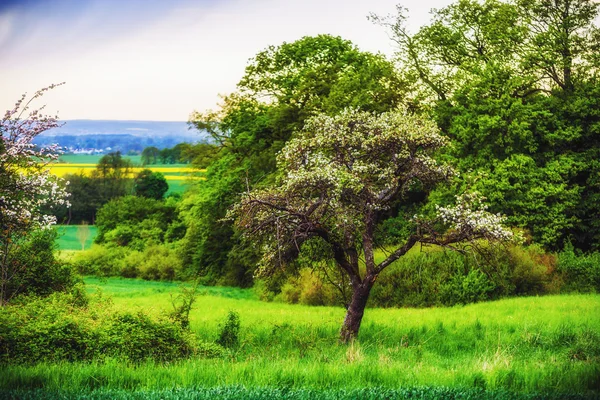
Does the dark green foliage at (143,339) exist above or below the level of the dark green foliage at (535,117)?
below

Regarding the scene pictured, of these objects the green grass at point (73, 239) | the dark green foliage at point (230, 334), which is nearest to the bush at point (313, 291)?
the dark green foliage at point (230, 334)

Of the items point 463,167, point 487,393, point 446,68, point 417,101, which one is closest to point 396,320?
point 487,393

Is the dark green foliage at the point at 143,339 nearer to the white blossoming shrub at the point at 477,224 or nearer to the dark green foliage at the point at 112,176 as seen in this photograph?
the white blossoming shrub at the point at 477,224

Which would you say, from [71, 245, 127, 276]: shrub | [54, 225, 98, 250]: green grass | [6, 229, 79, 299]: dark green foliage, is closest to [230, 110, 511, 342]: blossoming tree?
[6, 229, 79, 299]: dark green foliage

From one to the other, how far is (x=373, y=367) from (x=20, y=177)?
10.8m

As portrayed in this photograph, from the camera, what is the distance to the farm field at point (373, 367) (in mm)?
11320

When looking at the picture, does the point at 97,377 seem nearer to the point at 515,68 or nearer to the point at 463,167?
the point at 463,167

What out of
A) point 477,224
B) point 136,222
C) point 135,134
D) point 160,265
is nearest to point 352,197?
point 477,224

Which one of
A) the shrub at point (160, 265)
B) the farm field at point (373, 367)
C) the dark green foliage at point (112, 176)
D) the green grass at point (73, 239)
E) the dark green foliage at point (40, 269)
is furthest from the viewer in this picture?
the dark green foliage at point (112, 176)

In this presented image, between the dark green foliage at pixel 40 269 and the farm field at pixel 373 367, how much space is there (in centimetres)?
464

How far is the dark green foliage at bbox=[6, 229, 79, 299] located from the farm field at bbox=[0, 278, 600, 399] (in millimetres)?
4644

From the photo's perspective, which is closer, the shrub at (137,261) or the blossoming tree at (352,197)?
the blossoming tree at (352,197)

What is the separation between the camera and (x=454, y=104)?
147 ft

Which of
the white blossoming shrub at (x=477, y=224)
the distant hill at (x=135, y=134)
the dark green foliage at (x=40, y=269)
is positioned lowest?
the dark green foliage at (x=40, y=269)
